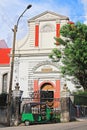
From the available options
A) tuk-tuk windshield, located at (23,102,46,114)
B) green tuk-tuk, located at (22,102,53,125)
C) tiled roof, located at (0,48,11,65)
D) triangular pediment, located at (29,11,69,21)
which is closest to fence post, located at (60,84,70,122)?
green tuk-tuk, located at (22,102,53,125)

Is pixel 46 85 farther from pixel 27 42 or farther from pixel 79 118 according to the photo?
pixel 79 118

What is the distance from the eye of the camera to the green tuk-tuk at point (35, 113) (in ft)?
94.2

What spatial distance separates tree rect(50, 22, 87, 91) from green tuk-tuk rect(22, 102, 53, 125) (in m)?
11.7

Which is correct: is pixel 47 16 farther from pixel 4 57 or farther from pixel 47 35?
pixel 4 57

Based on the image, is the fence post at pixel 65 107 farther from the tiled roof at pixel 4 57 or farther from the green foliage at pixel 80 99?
the tiled roof at pixel 4 57

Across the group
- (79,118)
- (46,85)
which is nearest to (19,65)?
(46,85)

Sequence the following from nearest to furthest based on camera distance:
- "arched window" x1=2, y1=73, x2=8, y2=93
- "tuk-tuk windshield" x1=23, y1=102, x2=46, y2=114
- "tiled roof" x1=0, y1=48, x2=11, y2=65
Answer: "tuk-tuk windshield" x1=23, y1=102, x2=46, y2=114 → "arched window" x1=2, y1=73, x2=8, y2=93 → "tiled roof" x1=0, y1=48, x2=11, y2=65

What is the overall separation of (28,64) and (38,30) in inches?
201

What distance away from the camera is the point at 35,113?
2889 centimetres

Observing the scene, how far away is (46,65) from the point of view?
50531 millimetres

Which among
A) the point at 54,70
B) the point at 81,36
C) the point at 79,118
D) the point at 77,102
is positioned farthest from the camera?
the point at 54,70

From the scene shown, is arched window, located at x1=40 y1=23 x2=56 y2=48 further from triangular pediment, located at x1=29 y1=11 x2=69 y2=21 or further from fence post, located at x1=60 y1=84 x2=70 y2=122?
fence post, located at x1=60 y1=84 x2=70 y2=122

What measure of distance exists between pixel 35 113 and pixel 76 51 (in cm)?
1304

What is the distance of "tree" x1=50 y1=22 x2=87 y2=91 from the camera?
131 ft
